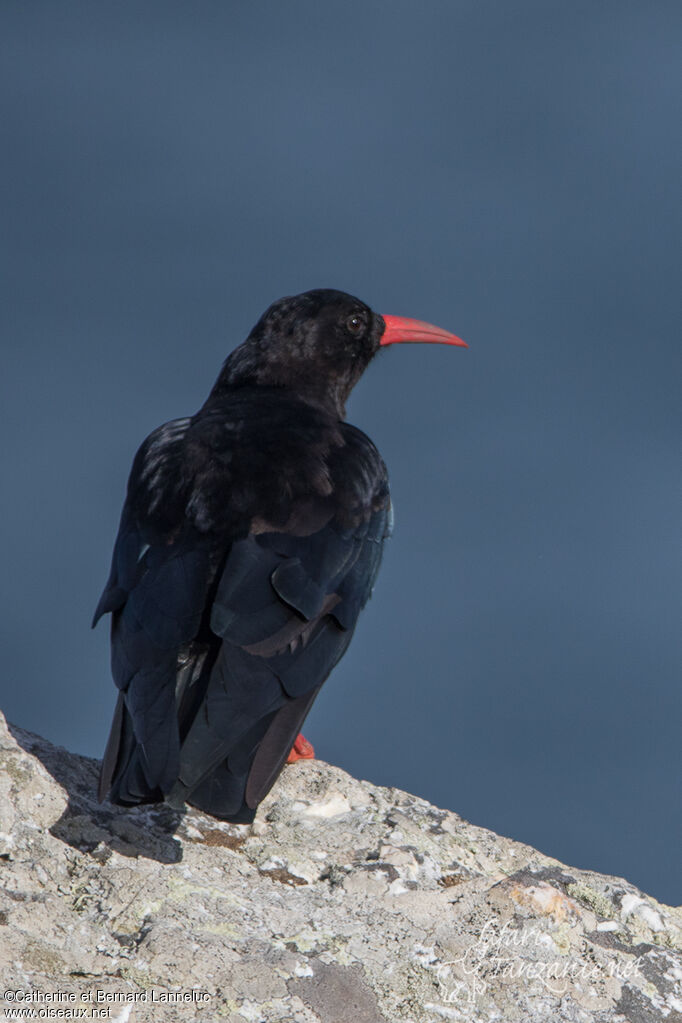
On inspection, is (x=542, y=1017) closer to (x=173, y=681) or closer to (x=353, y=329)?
(x=173, y=681)

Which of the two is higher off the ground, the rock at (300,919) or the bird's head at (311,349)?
the bird's head at (311,349)

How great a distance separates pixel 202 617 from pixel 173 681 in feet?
1.00

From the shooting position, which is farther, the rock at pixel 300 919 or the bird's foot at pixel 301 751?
the bird's foot at pixel 301 751

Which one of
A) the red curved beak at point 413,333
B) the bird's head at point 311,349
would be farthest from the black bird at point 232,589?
the red curved beak at point 413,333

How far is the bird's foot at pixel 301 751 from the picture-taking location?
4.49 meters

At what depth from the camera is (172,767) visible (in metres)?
3.63

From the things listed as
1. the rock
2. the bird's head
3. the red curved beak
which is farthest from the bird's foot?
the red curved beak

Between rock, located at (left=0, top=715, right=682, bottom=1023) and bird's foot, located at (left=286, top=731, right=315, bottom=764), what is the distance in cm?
38

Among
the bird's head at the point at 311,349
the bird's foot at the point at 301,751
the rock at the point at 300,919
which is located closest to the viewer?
the rock at the point at 300,919

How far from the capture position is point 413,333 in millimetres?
7367

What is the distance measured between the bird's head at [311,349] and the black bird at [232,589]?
56 cm

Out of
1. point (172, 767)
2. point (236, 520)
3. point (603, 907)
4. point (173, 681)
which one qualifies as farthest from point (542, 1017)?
point (236, 520)

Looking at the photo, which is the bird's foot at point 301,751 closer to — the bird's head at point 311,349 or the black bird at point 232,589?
the black bird at point 232,589

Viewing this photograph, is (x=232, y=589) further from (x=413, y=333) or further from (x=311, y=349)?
(x=413, y=333)
